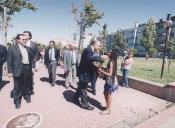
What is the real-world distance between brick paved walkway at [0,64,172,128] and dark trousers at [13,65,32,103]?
0.97 feet

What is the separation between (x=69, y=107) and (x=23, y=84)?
156cm

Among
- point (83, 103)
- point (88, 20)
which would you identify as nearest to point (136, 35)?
point (88, 20)

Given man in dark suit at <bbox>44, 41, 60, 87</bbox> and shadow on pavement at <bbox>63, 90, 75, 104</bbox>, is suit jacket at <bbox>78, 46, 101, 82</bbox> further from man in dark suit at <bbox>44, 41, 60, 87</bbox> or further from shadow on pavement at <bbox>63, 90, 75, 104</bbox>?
man in dark suit at <bbox>44, 41, 60, 87</bbox>

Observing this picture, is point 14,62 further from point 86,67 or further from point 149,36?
point 149,36

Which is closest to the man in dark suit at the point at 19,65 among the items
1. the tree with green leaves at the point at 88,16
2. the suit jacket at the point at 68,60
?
the suit jacket at the point at 68,60

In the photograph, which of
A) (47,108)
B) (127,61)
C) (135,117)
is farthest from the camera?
(127,61)

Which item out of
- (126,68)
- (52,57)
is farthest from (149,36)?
(52,57)

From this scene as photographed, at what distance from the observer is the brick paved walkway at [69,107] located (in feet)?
18.3

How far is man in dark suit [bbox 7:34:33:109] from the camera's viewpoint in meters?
6.29

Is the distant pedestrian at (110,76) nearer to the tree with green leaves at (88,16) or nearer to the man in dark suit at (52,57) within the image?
the man in dark suit at (52,57)

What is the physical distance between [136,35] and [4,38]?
98.6 meters

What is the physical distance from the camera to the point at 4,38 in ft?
36.1

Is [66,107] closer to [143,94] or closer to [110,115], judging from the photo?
[110,115]

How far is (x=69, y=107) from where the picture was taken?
6707 millimetres
